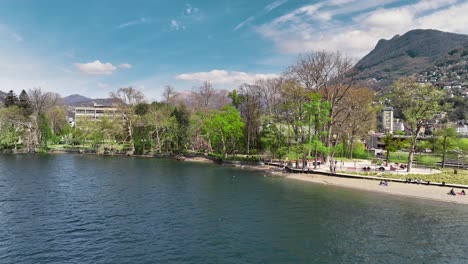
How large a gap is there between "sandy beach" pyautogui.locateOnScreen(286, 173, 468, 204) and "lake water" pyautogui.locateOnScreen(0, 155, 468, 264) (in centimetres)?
256

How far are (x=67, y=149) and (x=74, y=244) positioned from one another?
8848cm

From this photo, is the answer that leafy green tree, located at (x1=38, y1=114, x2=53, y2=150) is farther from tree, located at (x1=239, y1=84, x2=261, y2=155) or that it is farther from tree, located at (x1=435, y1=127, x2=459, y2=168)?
tree, located at (x1=435, y1=127, x2=459, y2=168)

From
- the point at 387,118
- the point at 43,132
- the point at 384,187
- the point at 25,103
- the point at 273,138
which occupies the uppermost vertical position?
the point at 387,118

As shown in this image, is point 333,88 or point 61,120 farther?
point 61,120

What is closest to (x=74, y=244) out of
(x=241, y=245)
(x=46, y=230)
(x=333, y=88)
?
(x=46, y=230)

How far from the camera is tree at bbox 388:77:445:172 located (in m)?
48.6

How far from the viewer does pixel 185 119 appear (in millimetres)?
88312

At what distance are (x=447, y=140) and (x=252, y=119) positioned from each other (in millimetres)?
39433

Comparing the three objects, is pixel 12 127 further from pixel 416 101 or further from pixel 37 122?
pixel 416 101

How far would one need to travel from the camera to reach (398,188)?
137 ft

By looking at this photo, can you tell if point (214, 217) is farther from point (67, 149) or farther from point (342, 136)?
point (67, 149)

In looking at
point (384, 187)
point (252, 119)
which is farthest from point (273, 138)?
point (384, 187)

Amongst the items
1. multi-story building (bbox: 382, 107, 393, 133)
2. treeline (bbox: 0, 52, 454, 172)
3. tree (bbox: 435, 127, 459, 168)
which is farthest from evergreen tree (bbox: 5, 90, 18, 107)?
multi-story building (bbox: 382, 107, 393, 133)

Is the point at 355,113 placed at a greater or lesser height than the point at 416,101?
lesser
